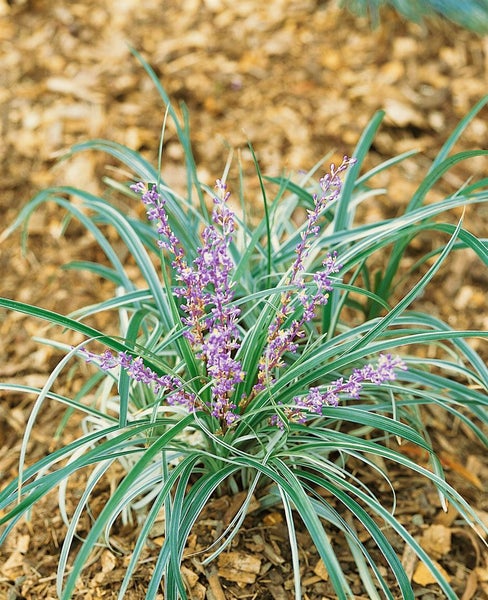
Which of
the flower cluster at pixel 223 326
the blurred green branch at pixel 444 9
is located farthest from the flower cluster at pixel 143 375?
the blurred green branch at pixel 444 9

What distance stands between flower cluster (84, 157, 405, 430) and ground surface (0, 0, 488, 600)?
832 millimetres

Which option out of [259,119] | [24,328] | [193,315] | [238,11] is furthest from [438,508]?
[238,11]

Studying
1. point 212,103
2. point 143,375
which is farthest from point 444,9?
point 143,375

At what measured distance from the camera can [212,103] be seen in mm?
3367

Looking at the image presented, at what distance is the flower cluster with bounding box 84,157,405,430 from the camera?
1534 mm

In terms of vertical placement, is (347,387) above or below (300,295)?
below

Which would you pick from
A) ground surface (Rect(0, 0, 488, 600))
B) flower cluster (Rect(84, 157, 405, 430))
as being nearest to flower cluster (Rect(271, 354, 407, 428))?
flower cluster (Rect(84, 157, 405, 430))

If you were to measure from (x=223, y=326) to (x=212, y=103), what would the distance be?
2.01 metres

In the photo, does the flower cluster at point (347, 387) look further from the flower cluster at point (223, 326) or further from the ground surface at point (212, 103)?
the ground surface at point (212, 103)

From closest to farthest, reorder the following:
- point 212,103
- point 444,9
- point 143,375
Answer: point 143,375 → point 212,103 → point 444,9

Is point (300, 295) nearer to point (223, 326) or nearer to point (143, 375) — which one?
point (223, 326)

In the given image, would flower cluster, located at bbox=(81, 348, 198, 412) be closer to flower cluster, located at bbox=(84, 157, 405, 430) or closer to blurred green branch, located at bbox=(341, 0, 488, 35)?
flower cluster, located at bbox=(84, 157, 405, 430)

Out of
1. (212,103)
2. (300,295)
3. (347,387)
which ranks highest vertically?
(212,103)

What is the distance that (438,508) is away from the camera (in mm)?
2090
